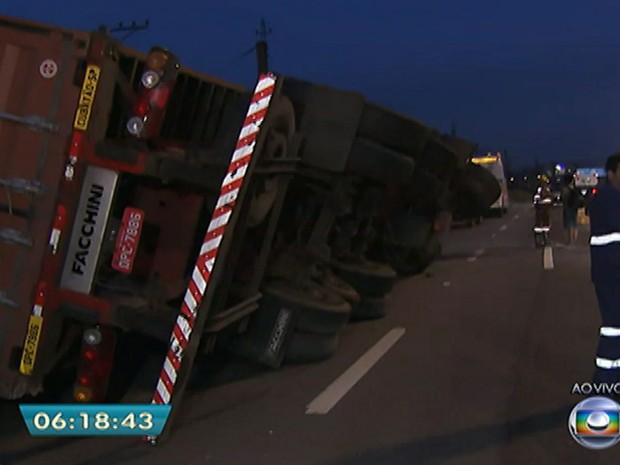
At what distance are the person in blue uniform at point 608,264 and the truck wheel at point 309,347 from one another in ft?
8.05

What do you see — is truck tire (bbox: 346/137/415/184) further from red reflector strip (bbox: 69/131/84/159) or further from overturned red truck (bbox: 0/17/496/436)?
red reflector strip (bbox: 69/131/84/159)

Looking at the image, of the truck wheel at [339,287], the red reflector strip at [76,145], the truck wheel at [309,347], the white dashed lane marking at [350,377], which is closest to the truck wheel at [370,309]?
the white dashed lane marking at [350,377]

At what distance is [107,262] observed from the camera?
6.43m

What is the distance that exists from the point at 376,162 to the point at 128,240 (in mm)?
2637

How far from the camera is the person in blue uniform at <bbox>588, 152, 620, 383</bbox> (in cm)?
625

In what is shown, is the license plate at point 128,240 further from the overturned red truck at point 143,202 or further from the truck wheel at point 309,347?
the truck wheel at point 309,347

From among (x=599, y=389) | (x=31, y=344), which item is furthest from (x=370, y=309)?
(x=31, y=344)

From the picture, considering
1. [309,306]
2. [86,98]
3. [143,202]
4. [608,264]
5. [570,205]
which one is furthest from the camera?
[570,205]

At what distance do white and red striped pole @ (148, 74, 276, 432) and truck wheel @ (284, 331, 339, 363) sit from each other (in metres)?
1.90

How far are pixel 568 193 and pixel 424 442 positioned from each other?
1774 centimetres

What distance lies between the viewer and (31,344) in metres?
5.97

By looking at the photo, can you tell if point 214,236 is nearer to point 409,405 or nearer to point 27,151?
point 27,151

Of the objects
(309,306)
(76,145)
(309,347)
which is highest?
(76,145)
